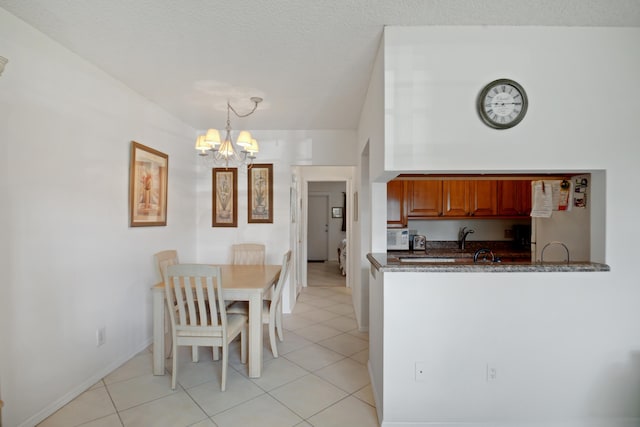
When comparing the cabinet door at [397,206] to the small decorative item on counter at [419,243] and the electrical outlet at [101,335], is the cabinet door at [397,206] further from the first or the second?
the electrical outlet at [101,335]

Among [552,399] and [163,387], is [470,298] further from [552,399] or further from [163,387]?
[163,387]

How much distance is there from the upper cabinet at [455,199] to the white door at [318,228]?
507 centimetres

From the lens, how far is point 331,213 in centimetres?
917

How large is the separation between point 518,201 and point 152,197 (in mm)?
4340

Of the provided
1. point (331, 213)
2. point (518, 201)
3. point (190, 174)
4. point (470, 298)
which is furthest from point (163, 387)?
point (331, 213)

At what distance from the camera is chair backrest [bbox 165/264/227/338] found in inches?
88.8

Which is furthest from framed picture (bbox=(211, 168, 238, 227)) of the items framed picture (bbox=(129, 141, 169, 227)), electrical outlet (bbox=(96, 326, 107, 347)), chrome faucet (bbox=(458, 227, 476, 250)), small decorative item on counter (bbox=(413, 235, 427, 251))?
chrome faucet (bbox=(458, 227, 476, 250))

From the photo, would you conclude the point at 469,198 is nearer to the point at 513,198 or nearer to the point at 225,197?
the point at 513,198

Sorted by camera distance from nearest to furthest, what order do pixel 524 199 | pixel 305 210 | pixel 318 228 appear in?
pixel 524 199 → pixel 305 210 → pixel 318 228

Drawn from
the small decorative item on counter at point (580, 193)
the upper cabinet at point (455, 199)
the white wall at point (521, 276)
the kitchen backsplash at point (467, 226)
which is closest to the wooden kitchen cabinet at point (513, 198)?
the upper cabinet at point (455, 199)

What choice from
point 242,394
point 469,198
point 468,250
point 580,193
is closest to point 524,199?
point 469,198

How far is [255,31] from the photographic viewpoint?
1948 millimetres

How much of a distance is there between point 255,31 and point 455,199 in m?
3.21

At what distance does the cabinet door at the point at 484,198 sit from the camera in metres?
4.09
